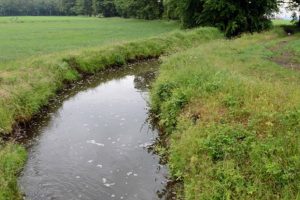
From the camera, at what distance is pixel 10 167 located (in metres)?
10.8

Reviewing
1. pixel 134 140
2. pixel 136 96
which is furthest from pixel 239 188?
pixel 136 96

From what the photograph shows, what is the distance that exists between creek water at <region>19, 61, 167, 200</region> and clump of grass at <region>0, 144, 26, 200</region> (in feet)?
0.95

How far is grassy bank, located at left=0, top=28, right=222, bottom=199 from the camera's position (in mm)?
14234

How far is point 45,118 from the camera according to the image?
16.4 m

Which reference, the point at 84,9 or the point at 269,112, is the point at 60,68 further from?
the point at 84,9

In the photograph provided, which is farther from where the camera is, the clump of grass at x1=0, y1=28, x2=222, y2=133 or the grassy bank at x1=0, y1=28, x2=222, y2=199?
the clump of grass at x1=0, y1=28, x2=222, y2=133

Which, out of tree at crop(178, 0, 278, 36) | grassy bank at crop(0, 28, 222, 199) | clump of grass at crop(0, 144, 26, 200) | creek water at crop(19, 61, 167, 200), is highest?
tree at crop(178, 0, 278, 36)

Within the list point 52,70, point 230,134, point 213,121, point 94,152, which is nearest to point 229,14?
point 52,70

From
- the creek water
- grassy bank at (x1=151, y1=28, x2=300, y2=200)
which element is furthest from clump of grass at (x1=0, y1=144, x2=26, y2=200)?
grassy bank at (x1=151, y1=28, x2=300, y2=200)

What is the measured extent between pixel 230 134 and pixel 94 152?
16.3ft

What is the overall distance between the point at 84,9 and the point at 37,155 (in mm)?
125514

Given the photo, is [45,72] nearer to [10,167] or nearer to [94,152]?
[94,152]

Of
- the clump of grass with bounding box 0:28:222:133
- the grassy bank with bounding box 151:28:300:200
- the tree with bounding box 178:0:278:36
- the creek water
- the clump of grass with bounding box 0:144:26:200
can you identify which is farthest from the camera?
the tree with bounding box 178:0:278:36

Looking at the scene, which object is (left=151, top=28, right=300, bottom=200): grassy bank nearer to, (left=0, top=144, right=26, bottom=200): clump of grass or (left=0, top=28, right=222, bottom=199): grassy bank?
(left=0, top=144, right=26, bottom=200): clump of grass
